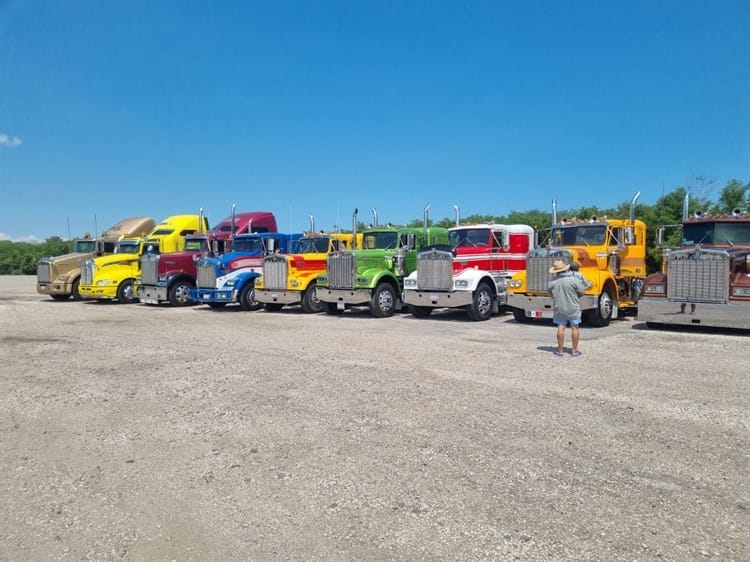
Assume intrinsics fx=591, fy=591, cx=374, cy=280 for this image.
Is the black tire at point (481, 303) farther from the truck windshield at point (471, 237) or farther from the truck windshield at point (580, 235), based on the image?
the truck windshield at point (580, 235)

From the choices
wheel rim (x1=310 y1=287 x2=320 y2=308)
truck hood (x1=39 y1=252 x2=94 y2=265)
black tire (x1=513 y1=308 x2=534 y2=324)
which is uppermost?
truck hood (x1=39 y1=252 x2=94 y2=265)

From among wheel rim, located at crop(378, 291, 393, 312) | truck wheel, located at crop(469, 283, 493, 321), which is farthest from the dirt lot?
wheel rim, located at crop(378, 291, 393, 312)

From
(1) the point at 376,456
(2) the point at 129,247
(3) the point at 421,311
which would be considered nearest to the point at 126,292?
(2) the point at 129,247

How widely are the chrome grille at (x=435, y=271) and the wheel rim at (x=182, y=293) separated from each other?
8961 mm

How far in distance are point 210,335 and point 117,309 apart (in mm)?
8428

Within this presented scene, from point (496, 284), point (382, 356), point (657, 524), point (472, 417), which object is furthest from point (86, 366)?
point (496, 284)

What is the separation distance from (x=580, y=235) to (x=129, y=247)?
638 inches

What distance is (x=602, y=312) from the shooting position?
12883 millimetres

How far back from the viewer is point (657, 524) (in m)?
3.57

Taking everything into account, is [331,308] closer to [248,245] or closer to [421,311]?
[421,311]

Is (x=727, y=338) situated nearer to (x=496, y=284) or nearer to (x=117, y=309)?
(x=496, y=284)

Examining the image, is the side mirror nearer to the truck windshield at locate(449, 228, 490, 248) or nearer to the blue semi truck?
the truck windshield at locate(449, 228, 490, 248)

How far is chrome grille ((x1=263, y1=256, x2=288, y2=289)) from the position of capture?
1681 centimetres

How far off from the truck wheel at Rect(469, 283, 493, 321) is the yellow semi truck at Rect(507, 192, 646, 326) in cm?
86
